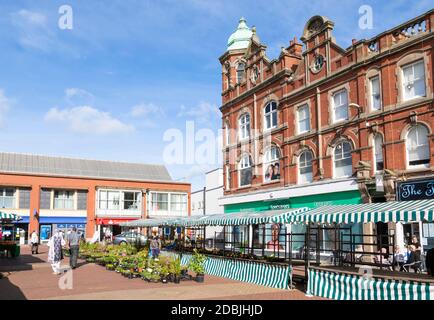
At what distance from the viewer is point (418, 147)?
2008 cm

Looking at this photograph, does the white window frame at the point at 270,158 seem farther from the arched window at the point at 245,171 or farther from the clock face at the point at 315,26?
the clock face at the point at 315,26

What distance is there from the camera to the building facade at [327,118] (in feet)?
66.5

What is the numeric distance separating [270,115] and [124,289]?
1832 cm

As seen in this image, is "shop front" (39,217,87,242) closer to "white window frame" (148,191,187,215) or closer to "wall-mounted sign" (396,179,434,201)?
"white window frame" (148,191,187,215)

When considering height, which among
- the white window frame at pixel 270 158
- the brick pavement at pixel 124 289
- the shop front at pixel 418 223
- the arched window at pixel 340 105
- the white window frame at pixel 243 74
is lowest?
the brick pavement at pixel 124 289

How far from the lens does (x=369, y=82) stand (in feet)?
73.4

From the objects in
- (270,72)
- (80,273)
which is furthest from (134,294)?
(270,72)

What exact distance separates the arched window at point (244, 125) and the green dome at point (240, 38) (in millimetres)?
5296

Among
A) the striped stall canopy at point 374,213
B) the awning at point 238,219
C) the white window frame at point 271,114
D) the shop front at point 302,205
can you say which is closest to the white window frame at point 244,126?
the white window frame at point 271,114

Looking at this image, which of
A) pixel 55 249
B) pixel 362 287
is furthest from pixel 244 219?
pixel 55 249

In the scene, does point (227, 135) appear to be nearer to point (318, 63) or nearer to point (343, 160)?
point (318, 63)

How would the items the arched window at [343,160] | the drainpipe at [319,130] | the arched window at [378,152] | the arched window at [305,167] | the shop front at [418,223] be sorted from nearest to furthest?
the shop front at [418,223] < the arched window at [378,152] < the arched window at [343,160] < the drainpipe at [319,130] < the arched window at [305,167]

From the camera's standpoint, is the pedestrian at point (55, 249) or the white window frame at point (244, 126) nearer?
the pedestrian at point (55, 249)

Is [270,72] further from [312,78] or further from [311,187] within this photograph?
[311,187]
